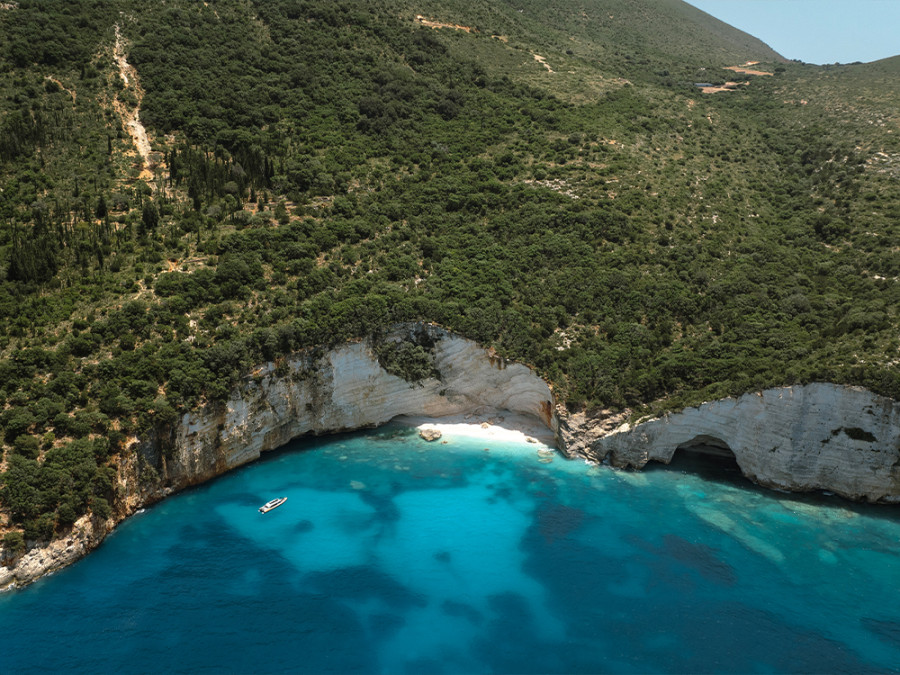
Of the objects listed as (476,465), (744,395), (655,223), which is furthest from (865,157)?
(476,465)

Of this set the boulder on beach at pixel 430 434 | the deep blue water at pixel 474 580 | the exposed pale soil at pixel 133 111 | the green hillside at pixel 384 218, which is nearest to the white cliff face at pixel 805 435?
the green hillside at pixel 384 218

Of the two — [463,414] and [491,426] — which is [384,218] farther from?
[491,426]

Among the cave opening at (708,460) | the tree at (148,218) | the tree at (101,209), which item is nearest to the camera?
the cave opening at (708,460)

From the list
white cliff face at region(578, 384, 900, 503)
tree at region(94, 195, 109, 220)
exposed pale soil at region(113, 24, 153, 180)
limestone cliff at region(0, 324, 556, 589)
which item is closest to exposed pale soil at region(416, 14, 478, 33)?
exposed pale soil at region(113, 24, 153, 180)

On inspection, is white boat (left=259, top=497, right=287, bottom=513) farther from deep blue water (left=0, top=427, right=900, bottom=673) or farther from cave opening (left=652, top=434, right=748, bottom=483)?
cave opening (left=652, top=434, right=748, bottom=483)

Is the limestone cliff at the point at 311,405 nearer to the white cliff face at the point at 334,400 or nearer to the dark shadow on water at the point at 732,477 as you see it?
the white cliff face at the point at 334,400

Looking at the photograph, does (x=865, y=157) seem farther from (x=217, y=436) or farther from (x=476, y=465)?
(x=217, y=436)
